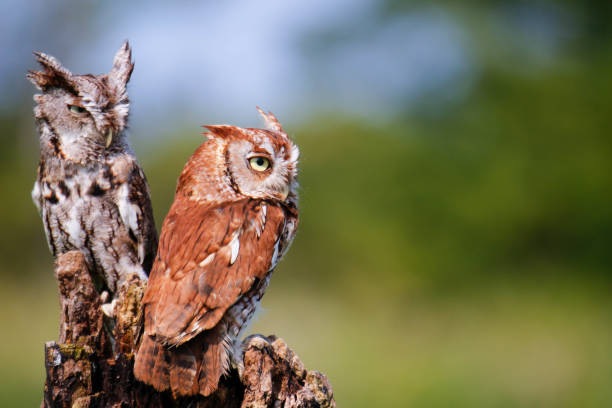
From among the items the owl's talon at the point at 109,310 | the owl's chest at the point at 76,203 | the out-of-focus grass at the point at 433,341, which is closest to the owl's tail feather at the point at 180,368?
the owl's talon at the point at 109,310

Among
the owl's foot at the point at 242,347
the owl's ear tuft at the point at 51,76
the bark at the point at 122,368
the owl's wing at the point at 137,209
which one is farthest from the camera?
the owl's wing at the point at 137,209

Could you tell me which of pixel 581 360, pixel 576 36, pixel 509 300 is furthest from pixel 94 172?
pixel 576 36

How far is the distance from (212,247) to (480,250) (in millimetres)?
6698

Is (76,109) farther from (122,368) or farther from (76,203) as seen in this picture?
(122,368)

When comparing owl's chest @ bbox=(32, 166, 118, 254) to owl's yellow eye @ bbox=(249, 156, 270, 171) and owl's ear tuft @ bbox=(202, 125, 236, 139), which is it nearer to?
owl's ear tuft @ bbox=(202, 125, 236, 139)

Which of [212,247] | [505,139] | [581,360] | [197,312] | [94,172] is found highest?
[505,139]

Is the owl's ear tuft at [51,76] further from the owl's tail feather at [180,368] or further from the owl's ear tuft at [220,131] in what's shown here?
the owl's tail feather at [180,368]

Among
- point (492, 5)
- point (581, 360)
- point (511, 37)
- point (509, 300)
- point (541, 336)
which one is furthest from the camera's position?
point (492, 5)

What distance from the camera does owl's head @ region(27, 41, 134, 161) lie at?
2564 millimetres

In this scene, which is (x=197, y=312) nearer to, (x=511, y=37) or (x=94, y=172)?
(x=94, y=172)

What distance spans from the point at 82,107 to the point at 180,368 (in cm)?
134

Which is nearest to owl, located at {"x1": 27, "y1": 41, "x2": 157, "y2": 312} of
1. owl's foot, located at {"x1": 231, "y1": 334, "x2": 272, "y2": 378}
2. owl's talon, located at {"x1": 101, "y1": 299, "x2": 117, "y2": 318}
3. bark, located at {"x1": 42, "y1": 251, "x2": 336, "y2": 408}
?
owl's talon, located at {"x1": 101, "y1": 299, "x2": 117, "y2": 318}

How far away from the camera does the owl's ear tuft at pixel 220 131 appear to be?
216 cm

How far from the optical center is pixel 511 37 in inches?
364
